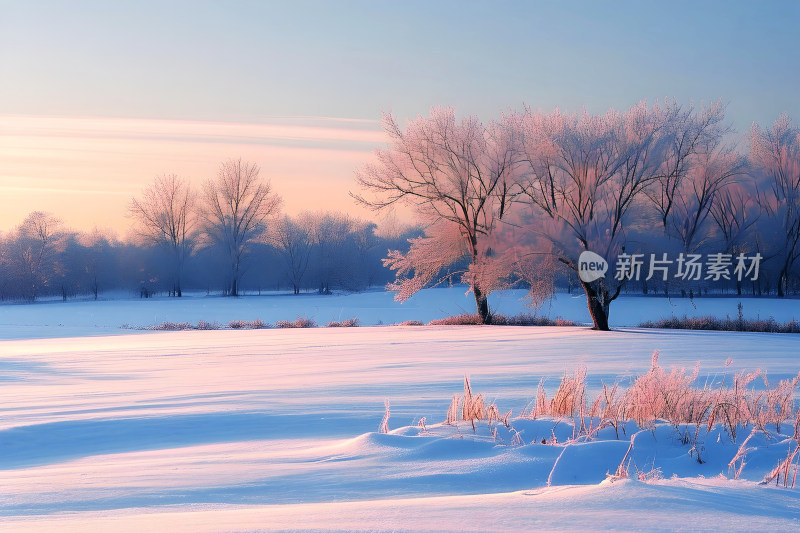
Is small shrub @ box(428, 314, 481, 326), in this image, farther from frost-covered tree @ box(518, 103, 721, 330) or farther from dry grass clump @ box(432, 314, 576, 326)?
frost-covered tree @ box(518, 103, 721, 330)

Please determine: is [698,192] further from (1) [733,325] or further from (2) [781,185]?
(1) [733,325]

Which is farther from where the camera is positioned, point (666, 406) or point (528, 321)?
point (528, 321)

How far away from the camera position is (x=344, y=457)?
410cm

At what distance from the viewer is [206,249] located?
58719 mm

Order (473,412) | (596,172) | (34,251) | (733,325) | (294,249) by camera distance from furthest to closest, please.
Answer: (294,249)
(34,251)
(733,325)
(596,172)
(473,412)

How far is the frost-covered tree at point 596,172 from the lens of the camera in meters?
19.6

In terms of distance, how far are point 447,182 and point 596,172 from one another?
6.61 m

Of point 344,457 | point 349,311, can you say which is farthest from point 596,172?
point 349,311

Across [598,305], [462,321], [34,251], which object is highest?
[34,251]

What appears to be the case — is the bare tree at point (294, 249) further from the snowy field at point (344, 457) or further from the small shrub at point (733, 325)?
the snowy field at point (344, 457)

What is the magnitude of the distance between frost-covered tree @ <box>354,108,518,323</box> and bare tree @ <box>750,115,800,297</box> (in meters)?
23.6

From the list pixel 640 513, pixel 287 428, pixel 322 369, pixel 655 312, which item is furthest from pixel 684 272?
pixel 640 513

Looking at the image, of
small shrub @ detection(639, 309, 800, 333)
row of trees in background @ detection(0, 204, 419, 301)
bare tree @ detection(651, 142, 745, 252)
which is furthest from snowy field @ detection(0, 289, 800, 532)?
row of trees in background @ detection(0, 204, 419, 301)

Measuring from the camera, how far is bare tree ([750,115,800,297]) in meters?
38.4
